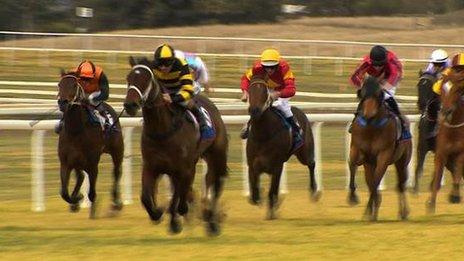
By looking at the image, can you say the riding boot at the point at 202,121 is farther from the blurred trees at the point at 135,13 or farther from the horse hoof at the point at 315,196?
the blurred trees at the point at 135,13

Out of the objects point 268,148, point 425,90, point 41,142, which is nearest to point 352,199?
point 268,148

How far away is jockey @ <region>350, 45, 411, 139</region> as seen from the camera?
13469 millimetres

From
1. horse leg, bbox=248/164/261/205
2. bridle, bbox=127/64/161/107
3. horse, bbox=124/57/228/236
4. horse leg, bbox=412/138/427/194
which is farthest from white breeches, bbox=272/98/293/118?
bridle, bbox=127/64/161/107

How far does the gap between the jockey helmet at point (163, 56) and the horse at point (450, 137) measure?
3733 millimetres

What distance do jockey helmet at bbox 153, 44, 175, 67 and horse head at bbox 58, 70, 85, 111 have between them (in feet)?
8.66

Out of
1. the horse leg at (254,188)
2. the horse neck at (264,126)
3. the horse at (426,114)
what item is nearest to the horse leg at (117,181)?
the horse leg at (254,188)

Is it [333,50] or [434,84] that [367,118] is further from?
[333,50]

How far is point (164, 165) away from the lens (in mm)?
10875

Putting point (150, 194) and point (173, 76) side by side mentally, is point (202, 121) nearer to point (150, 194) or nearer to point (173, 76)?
point (173, 76)

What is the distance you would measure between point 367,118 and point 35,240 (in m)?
3.96

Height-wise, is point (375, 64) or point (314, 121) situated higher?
point (375, 64)

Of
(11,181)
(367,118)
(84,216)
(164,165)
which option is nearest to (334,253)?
(164,165)

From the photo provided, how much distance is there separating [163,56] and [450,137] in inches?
161

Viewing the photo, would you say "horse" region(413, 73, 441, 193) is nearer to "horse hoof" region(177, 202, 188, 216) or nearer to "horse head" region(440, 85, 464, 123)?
"horse head" region(440, 85, 464, 123)
